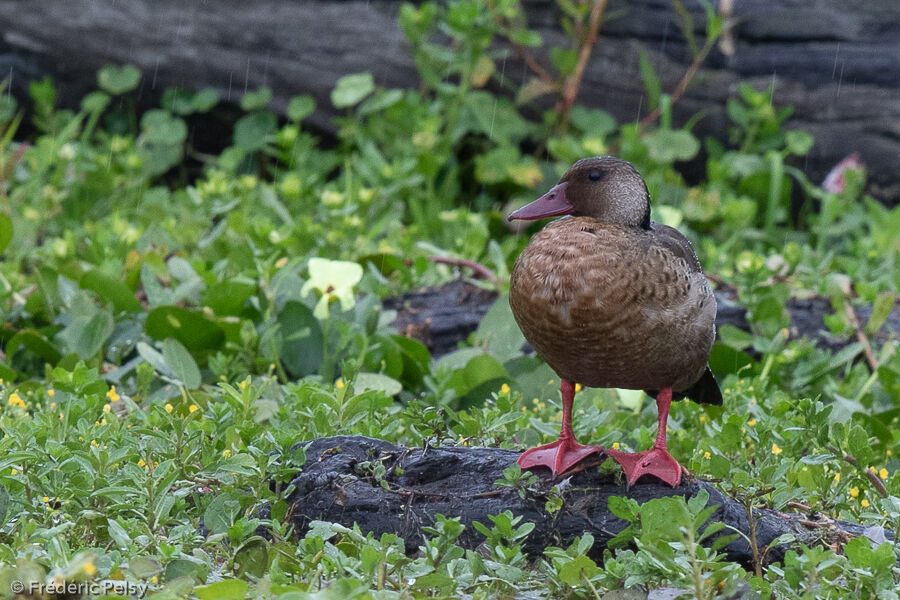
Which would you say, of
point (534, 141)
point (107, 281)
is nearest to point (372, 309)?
point (107, 281)

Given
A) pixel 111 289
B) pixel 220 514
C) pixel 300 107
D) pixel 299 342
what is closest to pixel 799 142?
pixel 300 107

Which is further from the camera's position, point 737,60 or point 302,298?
point 737,60

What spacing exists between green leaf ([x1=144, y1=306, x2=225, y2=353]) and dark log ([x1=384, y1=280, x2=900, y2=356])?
2.96 ft

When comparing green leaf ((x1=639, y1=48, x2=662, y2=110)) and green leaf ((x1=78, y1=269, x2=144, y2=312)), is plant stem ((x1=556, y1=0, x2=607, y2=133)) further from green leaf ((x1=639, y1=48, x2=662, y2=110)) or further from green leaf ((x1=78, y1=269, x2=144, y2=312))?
green leaf ((x1=78, y1=269, x2=144, y2=312))

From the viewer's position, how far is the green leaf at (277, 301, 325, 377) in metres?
4.41

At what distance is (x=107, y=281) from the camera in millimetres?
4594

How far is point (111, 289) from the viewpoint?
15.1ft

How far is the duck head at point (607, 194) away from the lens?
303 centimetres

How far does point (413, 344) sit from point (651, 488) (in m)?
1.70

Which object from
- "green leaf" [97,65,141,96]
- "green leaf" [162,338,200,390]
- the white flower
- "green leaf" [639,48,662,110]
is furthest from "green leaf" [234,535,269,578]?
"green leaf" [97,65,141,96]

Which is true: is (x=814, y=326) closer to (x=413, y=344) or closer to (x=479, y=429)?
(x=413, y=344)

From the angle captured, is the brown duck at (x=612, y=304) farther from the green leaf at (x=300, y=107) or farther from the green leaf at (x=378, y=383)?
the green leaf at (x=300, y=107)

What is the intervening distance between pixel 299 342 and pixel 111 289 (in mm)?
879

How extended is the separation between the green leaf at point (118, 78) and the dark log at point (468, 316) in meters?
3.09
